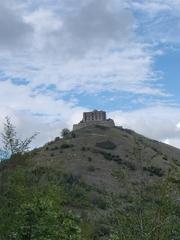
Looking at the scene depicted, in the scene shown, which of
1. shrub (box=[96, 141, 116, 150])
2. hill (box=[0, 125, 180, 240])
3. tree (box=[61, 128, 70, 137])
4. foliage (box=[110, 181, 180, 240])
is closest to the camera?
foliage (box=[110, 181, 180, 240])

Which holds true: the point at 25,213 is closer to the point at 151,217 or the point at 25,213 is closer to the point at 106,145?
the point at 151,217

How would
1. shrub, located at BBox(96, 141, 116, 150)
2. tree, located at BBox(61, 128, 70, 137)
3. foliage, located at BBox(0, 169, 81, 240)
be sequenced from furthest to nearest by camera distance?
tree, located at BBox(61, 128, 70, 137) < shrub, located at BBox(96, 141, 116, 150) < foliage, located at BBox(0, 169, 81, 240)

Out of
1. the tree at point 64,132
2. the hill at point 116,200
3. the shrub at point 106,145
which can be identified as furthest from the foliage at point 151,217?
the tree at point 64,132

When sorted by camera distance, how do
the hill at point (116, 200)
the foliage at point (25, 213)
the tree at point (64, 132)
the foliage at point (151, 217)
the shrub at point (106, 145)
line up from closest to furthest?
the foliage at point (151, 217) → the hill at point (116, 200) → the foliage at point (25, 213) → the shrub at point (106, 145) → the tree at point (64, 132)

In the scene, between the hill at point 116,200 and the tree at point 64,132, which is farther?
the tree at point 64,132

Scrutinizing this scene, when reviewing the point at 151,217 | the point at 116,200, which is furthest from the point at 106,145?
the point at 151,217

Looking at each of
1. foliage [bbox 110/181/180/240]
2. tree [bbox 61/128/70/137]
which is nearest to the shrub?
tree [bbox 61/128/70/137]

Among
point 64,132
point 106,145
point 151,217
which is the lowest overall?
point 151,217

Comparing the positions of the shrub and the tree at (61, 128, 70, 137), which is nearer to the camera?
the shrub

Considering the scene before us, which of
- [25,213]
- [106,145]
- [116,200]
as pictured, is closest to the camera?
[116,200]

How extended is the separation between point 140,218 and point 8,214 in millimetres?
10212

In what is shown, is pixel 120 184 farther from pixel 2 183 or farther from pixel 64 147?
pixel 64 147

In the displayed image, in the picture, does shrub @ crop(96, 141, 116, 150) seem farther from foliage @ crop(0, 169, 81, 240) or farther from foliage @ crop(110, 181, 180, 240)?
foliage @ crop(110, 181, 180, 240)

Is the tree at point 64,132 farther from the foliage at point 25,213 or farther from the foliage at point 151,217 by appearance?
the foliage at point 151,217
